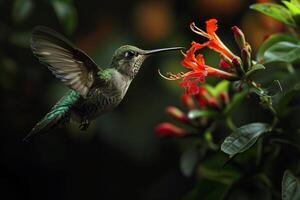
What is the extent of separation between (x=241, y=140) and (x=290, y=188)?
18cm

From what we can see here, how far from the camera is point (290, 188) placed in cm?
156

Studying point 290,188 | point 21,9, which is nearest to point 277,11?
point 290,188

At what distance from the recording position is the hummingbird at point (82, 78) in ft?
5.22

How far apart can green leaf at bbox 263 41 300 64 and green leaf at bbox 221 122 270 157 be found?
211 mm

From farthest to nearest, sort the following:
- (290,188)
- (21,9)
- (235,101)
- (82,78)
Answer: (21,9) → (235,101) → (82,78) → (290,188)

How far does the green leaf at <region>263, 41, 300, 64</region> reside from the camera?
1562mm

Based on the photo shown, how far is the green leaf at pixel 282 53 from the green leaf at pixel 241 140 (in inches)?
8.3

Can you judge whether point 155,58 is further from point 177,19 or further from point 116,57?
point 116,57

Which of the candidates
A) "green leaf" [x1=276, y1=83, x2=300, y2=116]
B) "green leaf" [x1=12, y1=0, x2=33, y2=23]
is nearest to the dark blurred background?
"green leaf" [x1=12, y1=0, x2=33, y2=23]

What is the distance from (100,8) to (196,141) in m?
1.58

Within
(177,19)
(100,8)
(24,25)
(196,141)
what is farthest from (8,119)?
(196,141)

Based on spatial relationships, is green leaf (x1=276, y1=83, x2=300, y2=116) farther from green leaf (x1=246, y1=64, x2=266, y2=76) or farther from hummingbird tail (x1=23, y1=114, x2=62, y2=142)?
hummingbird tail (x1=23, y1=114, x2=62, y2=142)

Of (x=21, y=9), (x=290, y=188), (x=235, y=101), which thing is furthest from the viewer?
(x=21, y=9)

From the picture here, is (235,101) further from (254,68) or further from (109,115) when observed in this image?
(109,115)
